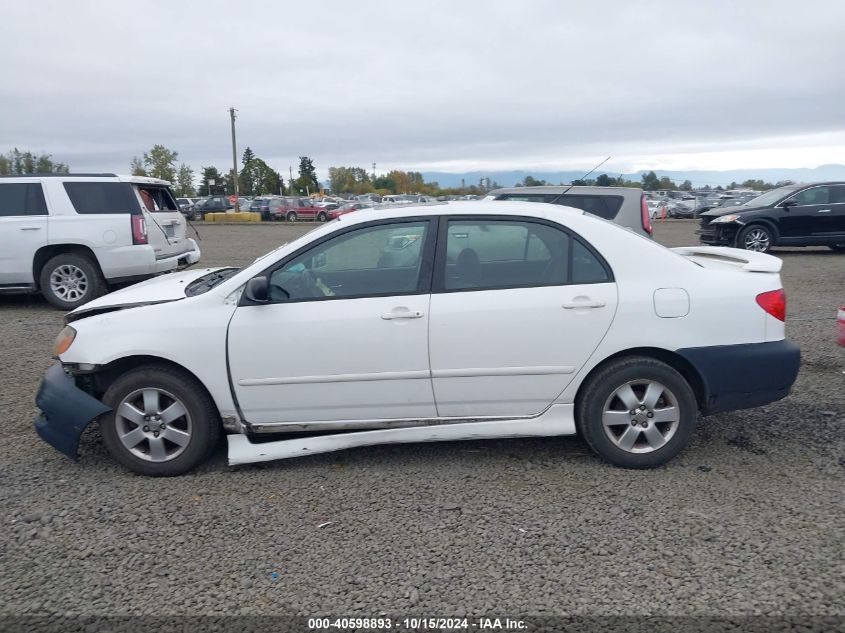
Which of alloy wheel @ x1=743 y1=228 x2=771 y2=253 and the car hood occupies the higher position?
the car hood

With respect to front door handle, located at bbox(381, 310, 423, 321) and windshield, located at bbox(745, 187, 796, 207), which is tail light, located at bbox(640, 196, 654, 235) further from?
windshield, located at bbox(745, 187, 796, 207)

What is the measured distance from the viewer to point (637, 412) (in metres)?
4.25

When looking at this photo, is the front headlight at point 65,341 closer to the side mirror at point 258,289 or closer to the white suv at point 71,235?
the side mirror at point 258,289

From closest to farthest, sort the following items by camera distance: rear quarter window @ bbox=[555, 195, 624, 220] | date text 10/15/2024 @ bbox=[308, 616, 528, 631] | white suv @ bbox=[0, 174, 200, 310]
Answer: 1. date text 10/15/2024 @ bbox=[308, 616, 528, 631]
2. rear quarter window @ bbox=[555, 195, 624, 220]
3. white suv @ bbox=[0, 174, 200, 310]

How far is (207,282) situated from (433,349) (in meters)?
1.72

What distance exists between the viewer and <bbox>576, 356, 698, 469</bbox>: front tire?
4207 millimetres

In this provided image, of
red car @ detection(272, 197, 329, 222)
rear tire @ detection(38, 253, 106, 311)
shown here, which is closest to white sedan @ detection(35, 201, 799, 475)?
rear tire @ detection(38, 253, 106, 311)

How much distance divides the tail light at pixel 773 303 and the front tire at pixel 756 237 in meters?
12.2

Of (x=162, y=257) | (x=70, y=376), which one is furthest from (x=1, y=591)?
(x=162, y=257)

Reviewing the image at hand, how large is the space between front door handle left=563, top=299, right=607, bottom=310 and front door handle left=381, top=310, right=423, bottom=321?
847 mm

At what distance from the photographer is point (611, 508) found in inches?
151

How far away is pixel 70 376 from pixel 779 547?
4.01 meters

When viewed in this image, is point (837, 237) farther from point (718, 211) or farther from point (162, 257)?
point (162, 257)

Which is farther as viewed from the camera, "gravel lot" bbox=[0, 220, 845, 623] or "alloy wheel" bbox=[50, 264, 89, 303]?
"alloy wheel" bbox=[50, 264, 89, 303]
